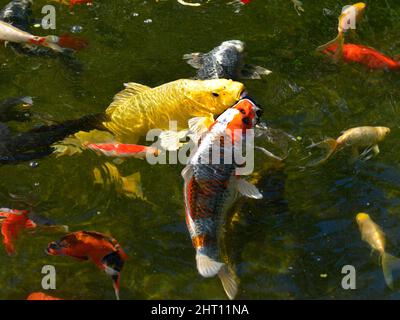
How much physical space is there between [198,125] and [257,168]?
0.65 meters

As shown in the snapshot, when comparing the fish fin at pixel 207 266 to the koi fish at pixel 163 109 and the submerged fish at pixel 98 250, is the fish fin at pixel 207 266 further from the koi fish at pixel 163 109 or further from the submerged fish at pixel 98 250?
the koi fish at pixel 163 109

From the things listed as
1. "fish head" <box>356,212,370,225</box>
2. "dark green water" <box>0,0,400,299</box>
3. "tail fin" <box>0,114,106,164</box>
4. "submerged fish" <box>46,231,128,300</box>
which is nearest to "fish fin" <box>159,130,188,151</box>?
"dark green water" <box>0,0,400,299</box>

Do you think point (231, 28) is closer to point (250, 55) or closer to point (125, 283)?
point (250, 55)

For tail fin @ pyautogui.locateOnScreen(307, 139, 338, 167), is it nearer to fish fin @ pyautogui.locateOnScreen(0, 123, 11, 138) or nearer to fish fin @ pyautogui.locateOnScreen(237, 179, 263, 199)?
fish fin @ pyautogui.locateOnScreen(237, 179, 263, 199)

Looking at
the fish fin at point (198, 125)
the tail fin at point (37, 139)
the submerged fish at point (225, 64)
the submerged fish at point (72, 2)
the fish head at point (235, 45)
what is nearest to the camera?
the fish fin at point (198, 125)

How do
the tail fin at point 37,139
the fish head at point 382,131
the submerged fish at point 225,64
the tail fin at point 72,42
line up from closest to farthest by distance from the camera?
the tail fin at point 37,139
the fish head at point 382,131
the submerged fish at point 225,64
the tail fin at point 72,42

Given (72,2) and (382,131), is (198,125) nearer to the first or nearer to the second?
(382,131)

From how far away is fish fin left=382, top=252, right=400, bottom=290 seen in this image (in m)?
4.89

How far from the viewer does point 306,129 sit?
6.27 meters

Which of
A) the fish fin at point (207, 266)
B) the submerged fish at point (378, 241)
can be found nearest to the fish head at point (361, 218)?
the submerged fish at point (378, 241)

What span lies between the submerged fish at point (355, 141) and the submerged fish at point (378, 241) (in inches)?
31.5

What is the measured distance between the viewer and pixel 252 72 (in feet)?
22.1

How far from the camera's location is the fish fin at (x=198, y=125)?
5.44 meters
